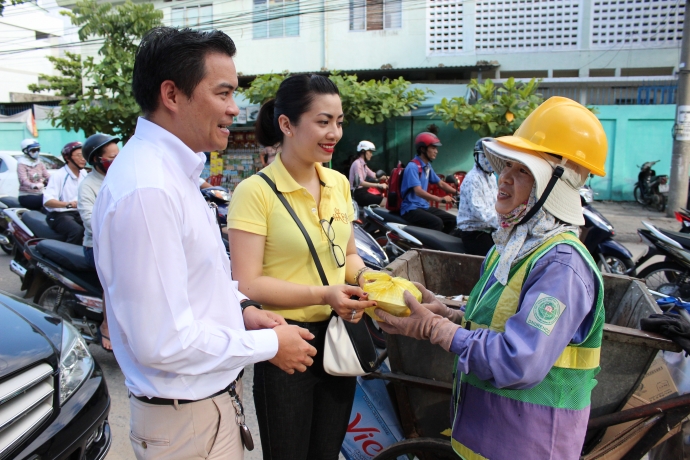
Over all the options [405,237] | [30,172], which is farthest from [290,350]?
[30,172]

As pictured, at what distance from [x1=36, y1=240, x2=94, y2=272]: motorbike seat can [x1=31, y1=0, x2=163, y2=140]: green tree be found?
24.0ft

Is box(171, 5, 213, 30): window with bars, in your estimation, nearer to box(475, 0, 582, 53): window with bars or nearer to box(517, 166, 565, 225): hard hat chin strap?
box(475, 0, 582, 53): window with bars

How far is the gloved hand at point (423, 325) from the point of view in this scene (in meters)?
1.45

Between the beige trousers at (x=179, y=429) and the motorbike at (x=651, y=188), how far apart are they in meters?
12.2

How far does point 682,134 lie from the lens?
29.5ft

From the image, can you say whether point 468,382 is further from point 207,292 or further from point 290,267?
point 207,292

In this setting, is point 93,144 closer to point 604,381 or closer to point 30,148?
point 604,381

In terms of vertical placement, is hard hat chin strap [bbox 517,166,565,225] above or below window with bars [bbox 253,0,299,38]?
below

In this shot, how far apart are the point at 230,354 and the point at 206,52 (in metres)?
0.75

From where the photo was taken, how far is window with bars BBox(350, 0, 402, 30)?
15422mm

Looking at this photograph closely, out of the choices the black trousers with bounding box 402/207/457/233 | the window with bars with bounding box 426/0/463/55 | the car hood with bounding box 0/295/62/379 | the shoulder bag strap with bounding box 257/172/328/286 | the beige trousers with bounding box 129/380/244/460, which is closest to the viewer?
the beige trousers with bounding box 129/380/244/460

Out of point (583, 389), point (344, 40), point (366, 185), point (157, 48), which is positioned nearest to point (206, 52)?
point (157, 48)

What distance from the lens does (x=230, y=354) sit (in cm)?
122

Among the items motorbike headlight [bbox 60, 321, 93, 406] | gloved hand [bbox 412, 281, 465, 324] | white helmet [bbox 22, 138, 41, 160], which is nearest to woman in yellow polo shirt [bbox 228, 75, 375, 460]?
gloved hand [bbox 412, 281, 465, 324]
